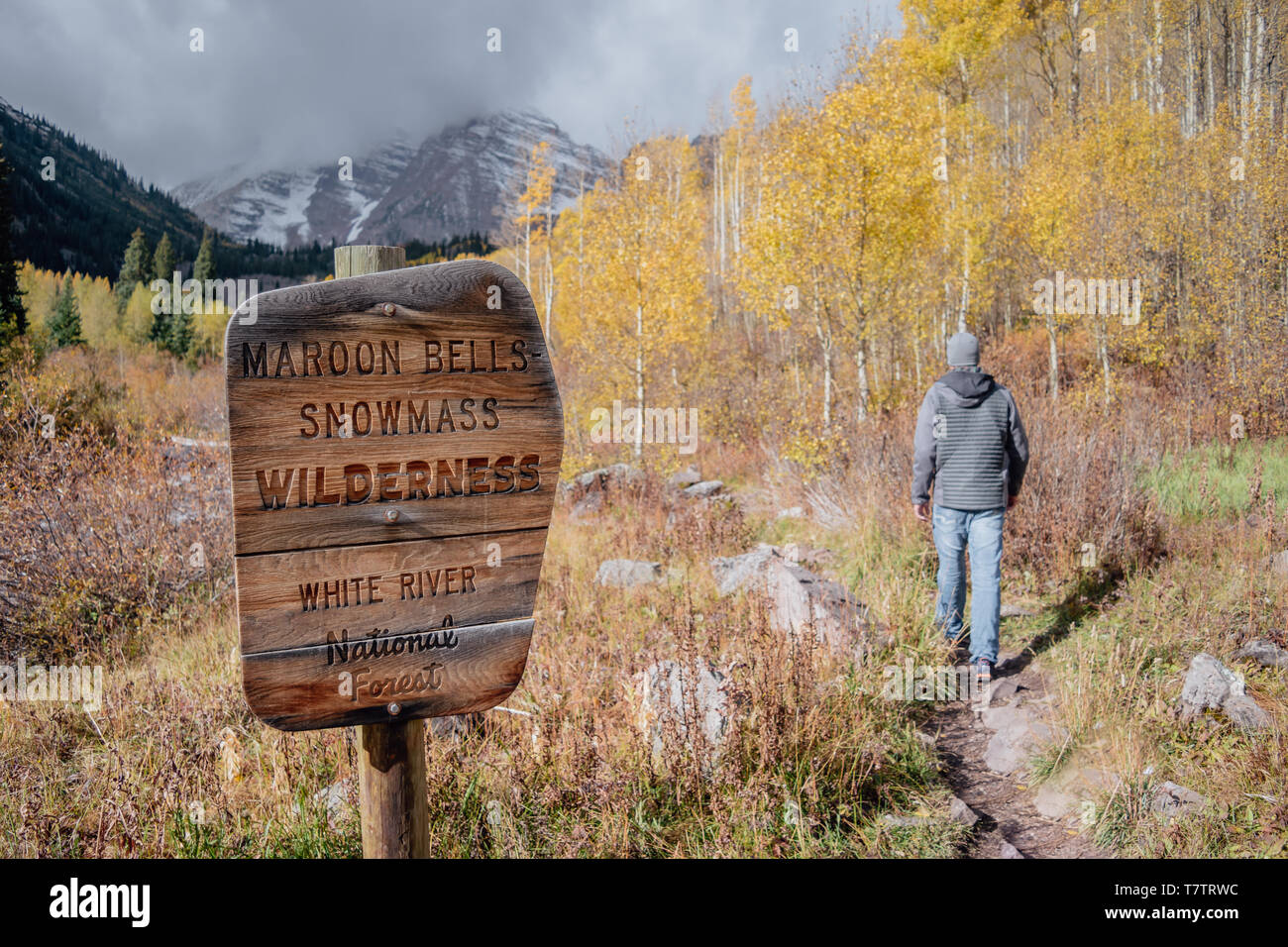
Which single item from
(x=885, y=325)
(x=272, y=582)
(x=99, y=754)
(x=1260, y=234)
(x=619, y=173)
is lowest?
(x=99, y=754)

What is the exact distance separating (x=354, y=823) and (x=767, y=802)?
5.25 feet

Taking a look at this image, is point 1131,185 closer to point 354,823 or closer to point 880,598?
point 880,598

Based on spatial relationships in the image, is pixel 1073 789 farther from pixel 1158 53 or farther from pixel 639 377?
pixel 1158 53

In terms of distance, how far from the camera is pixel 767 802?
2.84m

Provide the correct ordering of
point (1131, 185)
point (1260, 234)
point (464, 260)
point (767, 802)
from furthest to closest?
point (1131, 185) → point (1260, 234) → point (767, 802) → point (464, 260)

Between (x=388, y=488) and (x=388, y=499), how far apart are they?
1.0 inches

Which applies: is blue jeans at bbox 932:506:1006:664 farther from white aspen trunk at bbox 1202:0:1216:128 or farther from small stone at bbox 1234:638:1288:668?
white aspen trunk at bbox 1202:0:1216:128

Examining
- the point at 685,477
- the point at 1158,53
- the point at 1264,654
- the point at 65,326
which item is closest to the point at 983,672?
the point at 1264,654

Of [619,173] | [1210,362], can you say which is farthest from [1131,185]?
[619,173]

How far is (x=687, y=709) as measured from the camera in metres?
3.41

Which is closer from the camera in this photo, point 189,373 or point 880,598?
point 880,598

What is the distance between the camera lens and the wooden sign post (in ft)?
4.96

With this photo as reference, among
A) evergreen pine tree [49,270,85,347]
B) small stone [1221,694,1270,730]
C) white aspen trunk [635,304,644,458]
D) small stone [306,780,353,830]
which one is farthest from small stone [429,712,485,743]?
evergreen pine tree [49,270,85,347]

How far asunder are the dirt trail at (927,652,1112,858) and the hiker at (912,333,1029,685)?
252 millimetres
